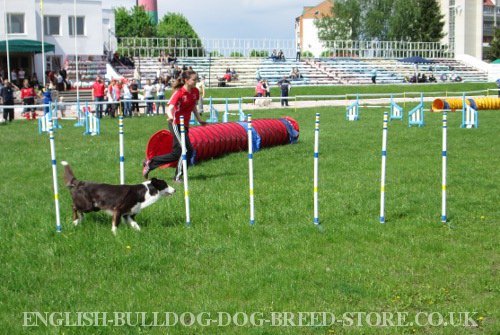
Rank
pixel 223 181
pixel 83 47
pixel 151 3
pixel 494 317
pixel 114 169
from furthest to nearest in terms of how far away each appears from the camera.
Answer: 1. pixel 151 3
2. pixel 83 47
3. pixel 114 169
4. pixel 223 181
5. pixel 494 317

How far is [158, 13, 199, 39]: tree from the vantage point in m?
119

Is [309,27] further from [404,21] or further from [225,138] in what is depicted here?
[225,138]

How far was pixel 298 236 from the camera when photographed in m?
8.52

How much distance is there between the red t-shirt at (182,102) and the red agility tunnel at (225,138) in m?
0.86

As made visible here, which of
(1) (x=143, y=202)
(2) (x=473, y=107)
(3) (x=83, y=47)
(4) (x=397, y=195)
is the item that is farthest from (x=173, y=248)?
(3) (x=83, y=47)

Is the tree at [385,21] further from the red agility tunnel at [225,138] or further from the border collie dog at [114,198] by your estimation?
the border collie dog at [114,198]

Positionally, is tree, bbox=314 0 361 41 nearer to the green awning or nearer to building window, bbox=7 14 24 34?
building window, bbox=7 14 24 34

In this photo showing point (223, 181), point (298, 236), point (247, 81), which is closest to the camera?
point (298, 236)

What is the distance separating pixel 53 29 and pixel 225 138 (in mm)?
40887

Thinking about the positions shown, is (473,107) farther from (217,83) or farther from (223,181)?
(217,83)

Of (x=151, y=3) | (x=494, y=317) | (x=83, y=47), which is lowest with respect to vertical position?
(x=494, y=317)

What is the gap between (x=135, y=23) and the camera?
354 ft

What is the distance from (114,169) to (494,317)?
966 centimetres

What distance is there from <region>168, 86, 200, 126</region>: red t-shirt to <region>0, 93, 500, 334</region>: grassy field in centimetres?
124
